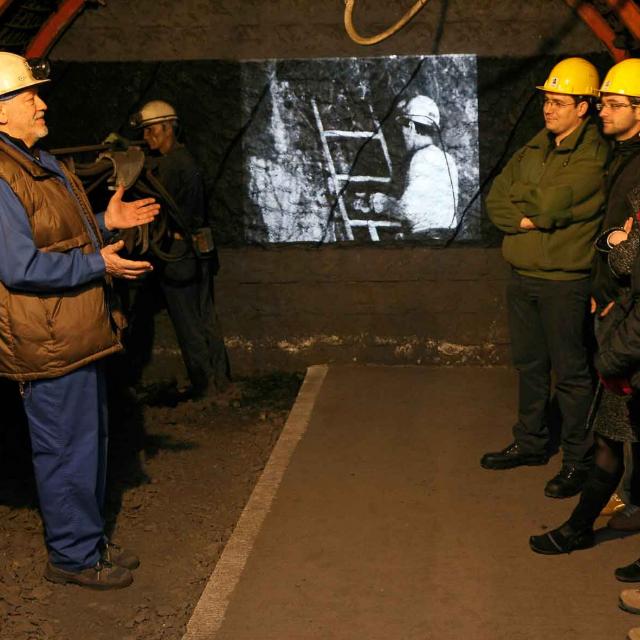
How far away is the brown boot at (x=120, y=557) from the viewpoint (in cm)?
547

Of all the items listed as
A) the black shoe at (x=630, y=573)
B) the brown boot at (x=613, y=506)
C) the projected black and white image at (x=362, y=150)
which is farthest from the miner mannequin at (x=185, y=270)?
the black shoe at (x=630, y=573)

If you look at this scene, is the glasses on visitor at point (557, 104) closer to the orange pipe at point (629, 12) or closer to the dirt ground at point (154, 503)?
the orange pipe at point (629, 12)

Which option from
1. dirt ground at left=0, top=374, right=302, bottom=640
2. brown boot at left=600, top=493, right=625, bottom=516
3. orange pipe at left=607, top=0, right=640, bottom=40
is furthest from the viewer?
orange pipe at left=607, top=0, right=640, bottom=40

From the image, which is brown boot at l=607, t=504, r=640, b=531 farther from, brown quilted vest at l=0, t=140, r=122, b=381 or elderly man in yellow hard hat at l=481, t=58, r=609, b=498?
brown quilted vest at l=0, t=140, r=122, b=381

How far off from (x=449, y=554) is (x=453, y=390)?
8.64 feet

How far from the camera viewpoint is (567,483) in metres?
5.98

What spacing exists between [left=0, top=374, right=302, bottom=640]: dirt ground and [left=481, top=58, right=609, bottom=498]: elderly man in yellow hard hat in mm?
1873

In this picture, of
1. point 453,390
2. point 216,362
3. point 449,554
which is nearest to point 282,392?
point 216,362

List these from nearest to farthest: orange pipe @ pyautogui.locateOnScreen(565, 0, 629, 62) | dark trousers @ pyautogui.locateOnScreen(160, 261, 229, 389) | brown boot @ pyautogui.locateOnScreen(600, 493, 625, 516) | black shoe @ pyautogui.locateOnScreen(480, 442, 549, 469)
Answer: brown boot @ pyautogui.locateOnScreen(600, 493, 625, 516) → black shoe @ pyautogui.locateOnScreen(480, 442, 549, 469) → orange pipe @ pyautogui.locateOnScreen(565, 0, 629, 62) → dark trousers @ pyautogui.locateOnScreen(160, 261, 229, 389)

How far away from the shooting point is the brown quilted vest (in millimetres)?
4844

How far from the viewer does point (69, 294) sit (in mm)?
4953

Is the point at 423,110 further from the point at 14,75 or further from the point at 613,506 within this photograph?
the point at 14,75

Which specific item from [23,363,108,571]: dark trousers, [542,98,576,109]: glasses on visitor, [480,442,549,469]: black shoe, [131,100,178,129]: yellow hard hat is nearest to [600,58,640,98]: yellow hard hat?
[542,98,576,109]: glasses on visitor

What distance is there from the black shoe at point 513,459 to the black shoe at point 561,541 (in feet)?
3.54
